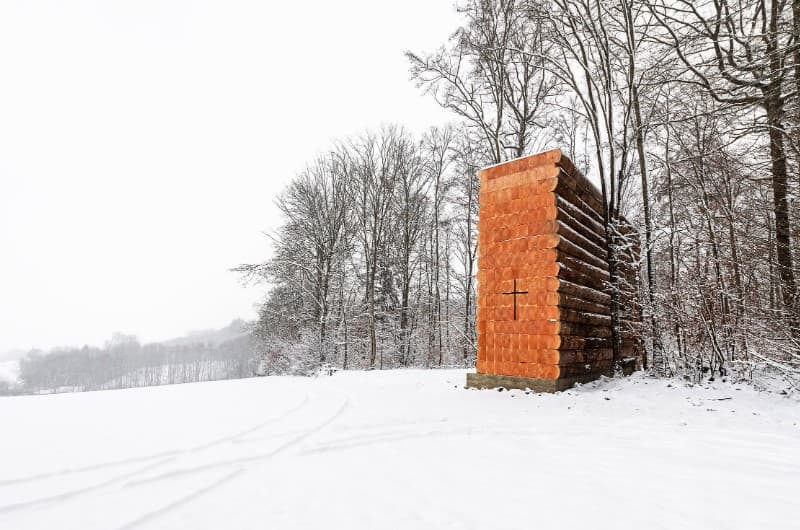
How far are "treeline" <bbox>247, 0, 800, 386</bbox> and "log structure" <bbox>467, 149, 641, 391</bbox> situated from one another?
1.15 meters

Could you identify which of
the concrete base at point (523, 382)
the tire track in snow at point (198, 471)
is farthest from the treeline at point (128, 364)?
the tire track in snow at point (198, 471)

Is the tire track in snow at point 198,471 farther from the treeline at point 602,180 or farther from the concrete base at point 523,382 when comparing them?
the treeline at point 602,180

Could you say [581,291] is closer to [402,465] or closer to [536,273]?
[536,273]

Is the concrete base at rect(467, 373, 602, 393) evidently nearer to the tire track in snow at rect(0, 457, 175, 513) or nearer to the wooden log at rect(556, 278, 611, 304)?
the wooden log at rect(556, 278, 611, 304)

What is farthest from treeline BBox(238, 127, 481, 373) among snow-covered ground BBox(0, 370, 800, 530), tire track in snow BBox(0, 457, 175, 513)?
tire track in snow BBox(0, 457, 175, 513)

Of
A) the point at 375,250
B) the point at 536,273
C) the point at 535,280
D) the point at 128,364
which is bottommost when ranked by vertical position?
the point at 128,364

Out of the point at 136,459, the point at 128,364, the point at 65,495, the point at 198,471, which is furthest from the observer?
the point at 128,364

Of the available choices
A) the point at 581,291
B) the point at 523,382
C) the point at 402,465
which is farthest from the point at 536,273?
the point at 402,465

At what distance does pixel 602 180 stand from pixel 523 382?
458 cm

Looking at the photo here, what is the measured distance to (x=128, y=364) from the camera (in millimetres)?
52094

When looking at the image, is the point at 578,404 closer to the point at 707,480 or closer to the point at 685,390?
the point at 685,390

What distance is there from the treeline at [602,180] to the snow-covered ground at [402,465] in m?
1.82

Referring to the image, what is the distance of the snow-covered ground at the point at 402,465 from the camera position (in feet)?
6.72

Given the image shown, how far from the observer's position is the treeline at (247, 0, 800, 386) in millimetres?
6219
